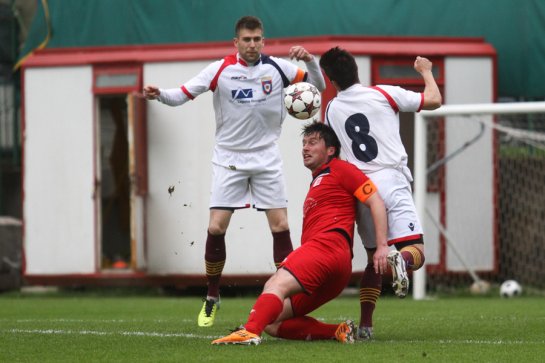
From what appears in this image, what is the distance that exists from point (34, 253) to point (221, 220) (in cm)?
711

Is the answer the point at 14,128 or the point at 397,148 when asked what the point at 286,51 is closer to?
the point at 14,128

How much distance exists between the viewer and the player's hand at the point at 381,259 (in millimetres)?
7578

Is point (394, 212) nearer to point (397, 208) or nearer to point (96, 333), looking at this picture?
point (397, 208)

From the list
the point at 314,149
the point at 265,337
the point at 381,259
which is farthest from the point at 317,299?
the point at 314,149

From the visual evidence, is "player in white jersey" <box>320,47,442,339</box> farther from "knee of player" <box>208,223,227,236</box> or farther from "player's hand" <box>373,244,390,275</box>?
"knee of player" <box>208,223,227,236</box>

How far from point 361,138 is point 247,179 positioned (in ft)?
6.80

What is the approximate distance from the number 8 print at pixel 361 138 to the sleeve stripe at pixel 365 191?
16.7 inches

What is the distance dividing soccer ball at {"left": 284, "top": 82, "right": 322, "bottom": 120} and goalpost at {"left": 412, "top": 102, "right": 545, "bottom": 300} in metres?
→ 6.41

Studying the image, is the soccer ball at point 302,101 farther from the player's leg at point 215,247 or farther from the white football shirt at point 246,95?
the player's leg at point 215,247

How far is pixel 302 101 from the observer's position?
30.1 ft

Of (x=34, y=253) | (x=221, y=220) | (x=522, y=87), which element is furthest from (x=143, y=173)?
(x=221, y=220)

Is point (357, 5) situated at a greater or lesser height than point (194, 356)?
greater

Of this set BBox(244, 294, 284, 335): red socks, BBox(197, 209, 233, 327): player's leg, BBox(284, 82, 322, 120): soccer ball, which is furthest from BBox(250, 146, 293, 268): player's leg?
BBox(244, 294, 284, 335): red socks

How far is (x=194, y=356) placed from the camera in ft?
23.0
